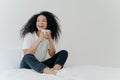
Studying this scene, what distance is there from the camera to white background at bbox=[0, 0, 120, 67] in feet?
7.61

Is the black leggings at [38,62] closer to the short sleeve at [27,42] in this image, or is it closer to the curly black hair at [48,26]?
the short sleeve at [27,42]

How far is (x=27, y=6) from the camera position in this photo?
2287mm

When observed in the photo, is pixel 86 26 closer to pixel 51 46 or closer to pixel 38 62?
pixel 51 46

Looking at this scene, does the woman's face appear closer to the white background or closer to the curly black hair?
the curly black hair

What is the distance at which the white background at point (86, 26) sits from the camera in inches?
91.3

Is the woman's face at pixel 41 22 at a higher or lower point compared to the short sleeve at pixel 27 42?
higher

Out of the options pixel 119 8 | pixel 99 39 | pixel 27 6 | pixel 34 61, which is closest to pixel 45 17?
pixel 27 6

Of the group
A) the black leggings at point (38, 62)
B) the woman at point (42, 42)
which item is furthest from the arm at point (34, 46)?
the black leggings at point (38, 62)

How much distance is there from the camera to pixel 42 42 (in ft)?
6.39

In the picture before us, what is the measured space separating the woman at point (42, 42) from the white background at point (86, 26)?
0.80 feet

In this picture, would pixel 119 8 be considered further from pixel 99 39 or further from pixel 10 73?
pixel 10 73

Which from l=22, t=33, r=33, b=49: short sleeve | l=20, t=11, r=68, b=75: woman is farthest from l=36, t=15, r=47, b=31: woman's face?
l=22, t=33, r=33, b=49: short sleeve

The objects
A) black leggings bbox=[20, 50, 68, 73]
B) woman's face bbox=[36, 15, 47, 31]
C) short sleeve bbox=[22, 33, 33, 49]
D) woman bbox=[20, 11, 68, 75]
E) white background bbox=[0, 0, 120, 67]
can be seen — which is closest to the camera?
black leggings bbox=[20, 50, 68, 73]

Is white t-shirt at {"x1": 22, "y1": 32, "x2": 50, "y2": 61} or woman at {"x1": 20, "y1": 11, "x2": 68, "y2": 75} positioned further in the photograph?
white t-shirt at {"x1": 22, "y1": 32, "x2": 50, "y2": 61}
